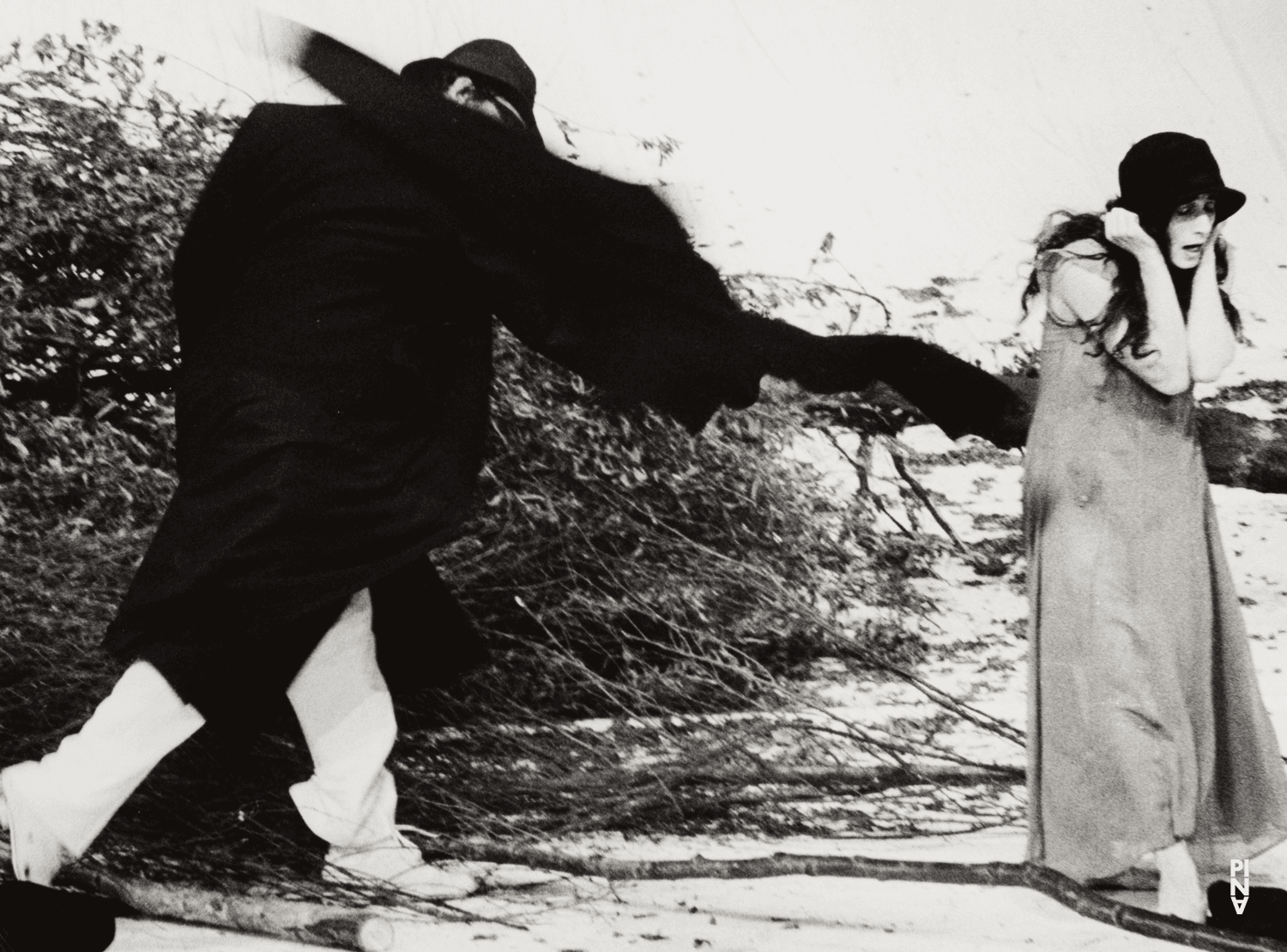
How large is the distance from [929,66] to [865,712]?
128cm

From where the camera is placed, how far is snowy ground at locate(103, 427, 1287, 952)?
7.80 ft

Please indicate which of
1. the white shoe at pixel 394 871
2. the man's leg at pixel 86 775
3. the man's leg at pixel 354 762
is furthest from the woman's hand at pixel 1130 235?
the man's leg at pixel 86 775

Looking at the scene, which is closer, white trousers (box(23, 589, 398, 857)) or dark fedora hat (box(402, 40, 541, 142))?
white trousers (box(23, 589, 398, 857))

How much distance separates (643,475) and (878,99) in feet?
2.92

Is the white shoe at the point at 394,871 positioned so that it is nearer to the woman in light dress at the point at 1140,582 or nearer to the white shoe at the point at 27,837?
the white shoe at the point at 27,837

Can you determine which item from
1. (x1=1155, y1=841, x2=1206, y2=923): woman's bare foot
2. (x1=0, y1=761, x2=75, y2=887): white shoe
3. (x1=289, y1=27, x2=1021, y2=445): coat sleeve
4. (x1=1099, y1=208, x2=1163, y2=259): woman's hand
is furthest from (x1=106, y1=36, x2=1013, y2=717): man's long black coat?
(x1=1155, y1=841, x2=1206, y2=923): woman's bare foot

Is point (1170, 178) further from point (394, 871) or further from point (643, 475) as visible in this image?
point (394, 871)

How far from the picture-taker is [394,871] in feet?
8.36

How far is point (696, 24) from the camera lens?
286 centimetres

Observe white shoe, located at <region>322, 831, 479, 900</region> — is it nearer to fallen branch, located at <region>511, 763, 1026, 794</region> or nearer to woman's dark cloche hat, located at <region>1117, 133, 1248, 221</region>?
fallen branch, located at <region>511, 763, 1026, 794</region>

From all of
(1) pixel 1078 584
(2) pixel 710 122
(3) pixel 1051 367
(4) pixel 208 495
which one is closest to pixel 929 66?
(2) pixel 710 122

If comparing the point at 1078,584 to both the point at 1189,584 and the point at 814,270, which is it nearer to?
the point at 1189,584

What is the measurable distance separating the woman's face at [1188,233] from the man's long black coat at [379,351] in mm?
368

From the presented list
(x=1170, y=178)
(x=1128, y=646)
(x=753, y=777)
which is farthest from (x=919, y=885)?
(x=1170, y=178)
